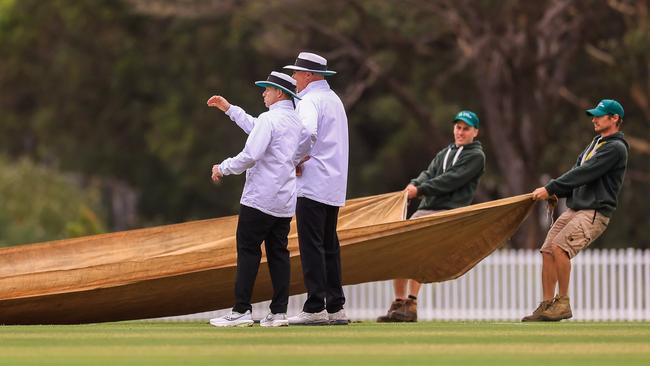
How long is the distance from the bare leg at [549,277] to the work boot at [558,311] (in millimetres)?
94

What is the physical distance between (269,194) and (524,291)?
14050 millimetres

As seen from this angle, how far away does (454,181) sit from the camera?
531 inches

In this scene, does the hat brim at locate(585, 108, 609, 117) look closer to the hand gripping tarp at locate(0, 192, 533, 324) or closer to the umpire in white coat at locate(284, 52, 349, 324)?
the hand gripping tarp at locate(0, 192, 533, 324)

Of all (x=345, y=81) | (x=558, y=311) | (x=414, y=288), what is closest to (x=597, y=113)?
(x=558, y=311)

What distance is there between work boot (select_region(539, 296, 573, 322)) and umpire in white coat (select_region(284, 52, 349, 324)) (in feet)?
5.58

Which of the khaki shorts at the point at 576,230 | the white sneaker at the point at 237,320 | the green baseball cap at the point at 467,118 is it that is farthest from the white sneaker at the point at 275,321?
the green baseball cap at the point at 467,118

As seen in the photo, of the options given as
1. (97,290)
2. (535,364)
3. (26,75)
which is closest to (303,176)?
(97,290)

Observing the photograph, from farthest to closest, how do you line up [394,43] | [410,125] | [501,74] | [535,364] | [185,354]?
1. [410,125]
2. [394,43]
3. [501,74]
4. [185,354]
5. [535,364]

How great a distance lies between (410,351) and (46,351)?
2108mm

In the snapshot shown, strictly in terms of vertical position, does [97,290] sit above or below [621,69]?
below

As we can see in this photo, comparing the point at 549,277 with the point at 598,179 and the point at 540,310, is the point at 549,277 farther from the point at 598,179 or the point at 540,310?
the point at 598,179

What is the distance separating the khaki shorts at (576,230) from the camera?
12.6m

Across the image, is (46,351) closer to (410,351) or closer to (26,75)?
(410,351)

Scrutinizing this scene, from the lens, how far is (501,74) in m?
30.0
